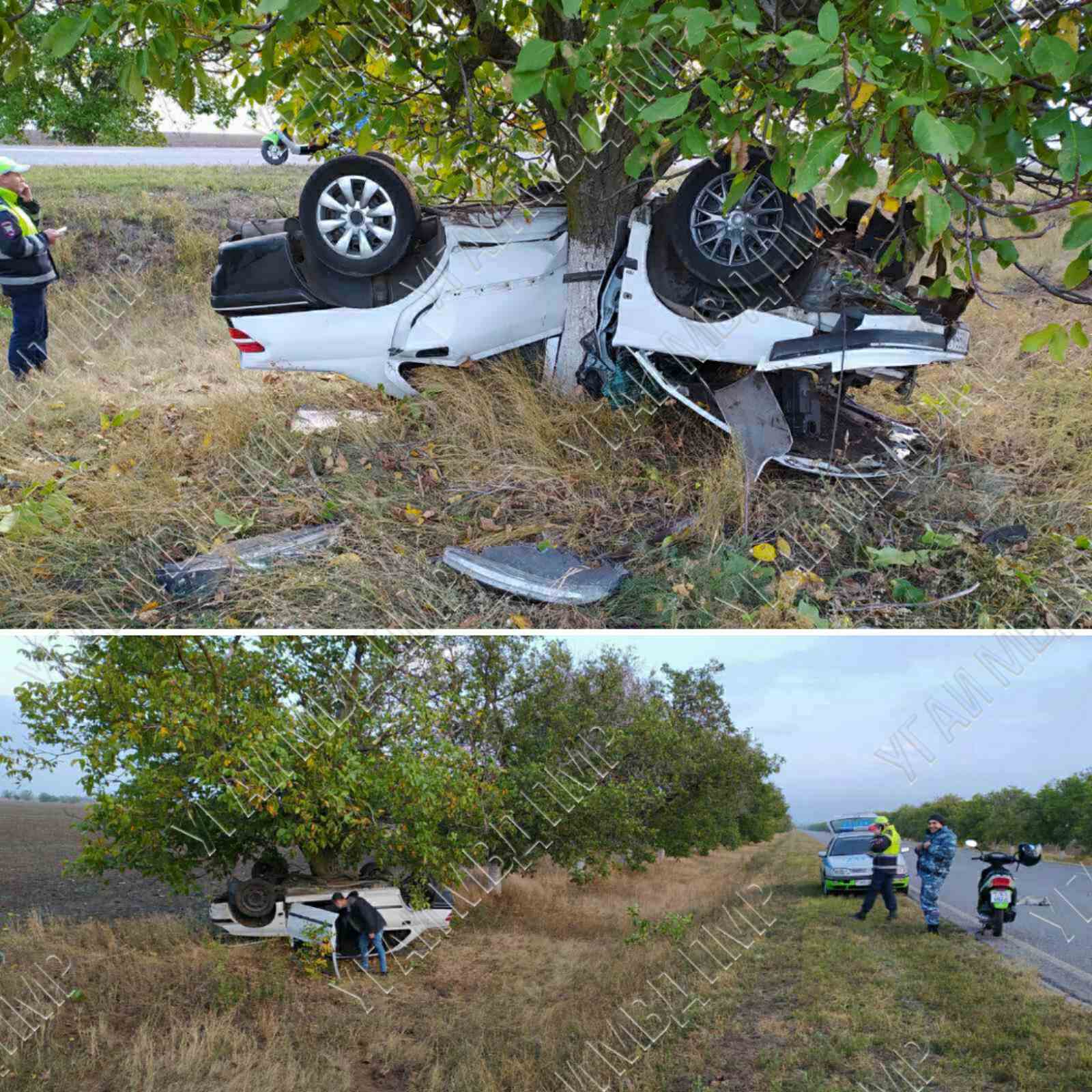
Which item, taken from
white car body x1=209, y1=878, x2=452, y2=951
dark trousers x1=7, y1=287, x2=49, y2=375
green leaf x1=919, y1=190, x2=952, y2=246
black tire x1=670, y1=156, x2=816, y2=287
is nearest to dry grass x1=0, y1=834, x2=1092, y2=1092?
white car body x1=209, y1=878, x2=452, y2=951

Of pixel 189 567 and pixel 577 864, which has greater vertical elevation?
pixel 189 567

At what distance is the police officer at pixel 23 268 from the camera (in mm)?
7734

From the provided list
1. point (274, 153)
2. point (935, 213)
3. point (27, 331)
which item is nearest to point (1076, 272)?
point (935, 213)

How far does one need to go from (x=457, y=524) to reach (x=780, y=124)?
2568mm

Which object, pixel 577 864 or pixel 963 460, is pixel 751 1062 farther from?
pixel 963 460

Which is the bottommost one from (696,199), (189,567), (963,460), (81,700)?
(81,700)

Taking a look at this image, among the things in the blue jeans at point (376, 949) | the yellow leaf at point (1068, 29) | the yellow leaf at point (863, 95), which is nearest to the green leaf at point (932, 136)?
the yellow leaf at point (863, 95)

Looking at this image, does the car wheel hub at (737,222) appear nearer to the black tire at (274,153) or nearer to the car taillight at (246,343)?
→ the car taillight at (246,343)

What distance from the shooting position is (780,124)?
3750mm

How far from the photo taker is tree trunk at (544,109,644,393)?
5488 mm

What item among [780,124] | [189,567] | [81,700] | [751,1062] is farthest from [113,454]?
[751,1062]

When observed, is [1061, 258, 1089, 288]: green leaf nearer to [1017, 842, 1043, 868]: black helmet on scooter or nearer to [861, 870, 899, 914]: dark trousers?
[1017, 842, 1043, 868]: black helmet on scooter

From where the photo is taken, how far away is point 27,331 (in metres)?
8.17

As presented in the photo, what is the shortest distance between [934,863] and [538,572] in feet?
7.29
